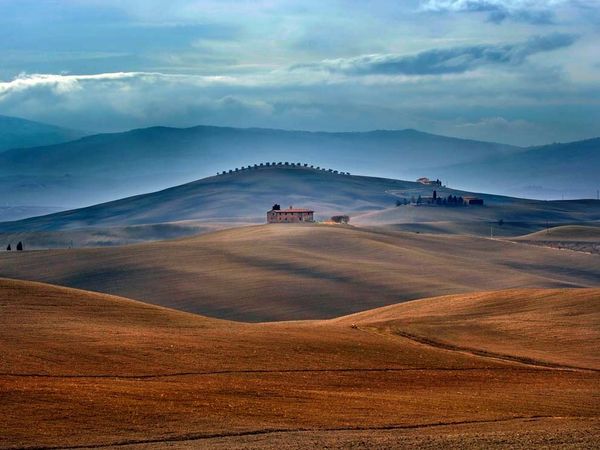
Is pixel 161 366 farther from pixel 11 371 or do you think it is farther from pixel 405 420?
pixel 405 420

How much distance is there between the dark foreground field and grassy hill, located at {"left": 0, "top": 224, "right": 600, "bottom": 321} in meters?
34.1

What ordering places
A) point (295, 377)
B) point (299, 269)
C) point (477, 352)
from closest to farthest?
1. point (295, 377)
2. point (477, 352)
3. point (299, 269)

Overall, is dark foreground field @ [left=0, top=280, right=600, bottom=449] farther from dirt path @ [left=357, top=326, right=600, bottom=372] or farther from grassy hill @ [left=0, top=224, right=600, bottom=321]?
grassy hill @ [left=0, top=224, right=600, bottom=321]

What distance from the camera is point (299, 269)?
126m

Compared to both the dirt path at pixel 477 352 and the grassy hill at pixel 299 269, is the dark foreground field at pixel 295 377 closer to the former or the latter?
the dirt path at pixel 477 352

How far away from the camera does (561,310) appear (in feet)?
241

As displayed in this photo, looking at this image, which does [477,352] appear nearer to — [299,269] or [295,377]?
[295,377]

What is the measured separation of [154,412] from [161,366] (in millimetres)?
11515

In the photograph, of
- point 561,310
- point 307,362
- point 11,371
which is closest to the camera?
point 11,371

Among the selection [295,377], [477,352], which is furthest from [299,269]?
[295,377]

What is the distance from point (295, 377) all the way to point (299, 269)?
256 ft

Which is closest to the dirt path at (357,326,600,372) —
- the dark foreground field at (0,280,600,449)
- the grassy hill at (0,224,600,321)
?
the dark foreground field at (0,280,600,449)

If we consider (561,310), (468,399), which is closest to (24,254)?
(561,310)

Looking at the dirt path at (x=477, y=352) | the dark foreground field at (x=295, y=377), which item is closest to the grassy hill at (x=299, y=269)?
the dirt path at (x=477, y=352)
